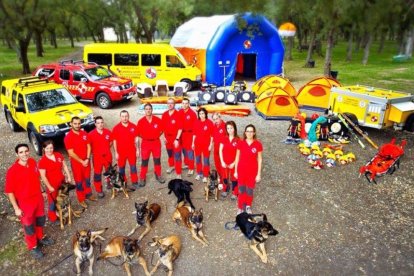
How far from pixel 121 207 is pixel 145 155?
1.25m

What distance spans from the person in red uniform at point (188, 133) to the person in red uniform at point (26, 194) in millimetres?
3218

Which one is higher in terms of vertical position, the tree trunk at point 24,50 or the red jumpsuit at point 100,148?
the tree trunk at point 24,50

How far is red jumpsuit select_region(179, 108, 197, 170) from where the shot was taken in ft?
23.8

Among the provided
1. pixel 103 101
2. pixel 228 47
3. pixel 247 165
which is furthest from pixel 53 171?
pixel 228 47

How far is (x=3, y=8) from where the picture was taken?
20.8 meters

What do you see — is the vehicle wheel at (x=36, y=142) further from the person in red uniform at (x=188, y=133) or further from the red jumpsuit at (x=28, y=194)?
the person in red uniform at (x=188, y=133)

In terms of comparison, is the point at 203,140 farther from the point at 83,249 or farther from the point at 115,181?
the point at 83,249

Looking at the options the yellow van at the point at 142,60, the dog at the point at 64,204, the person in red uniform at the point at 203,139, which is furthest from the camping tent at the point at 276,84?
the dog at the point at 64,204

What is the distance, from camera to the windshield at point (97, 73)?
45.1 ft

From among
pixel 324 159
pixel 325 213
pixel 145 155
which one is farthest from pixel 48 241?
pixel 324 159

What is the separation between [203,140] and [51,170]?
3.12m

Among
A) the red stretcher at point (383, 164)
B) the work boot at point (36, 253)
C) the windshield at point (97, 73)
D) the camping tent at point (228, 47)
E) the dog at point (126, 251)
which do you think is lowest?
the work boot at point (36, 253)

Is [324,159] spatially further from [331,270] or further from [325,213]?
[331,270]

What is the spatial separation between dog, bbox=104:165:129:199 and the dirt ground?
196 millimetres
